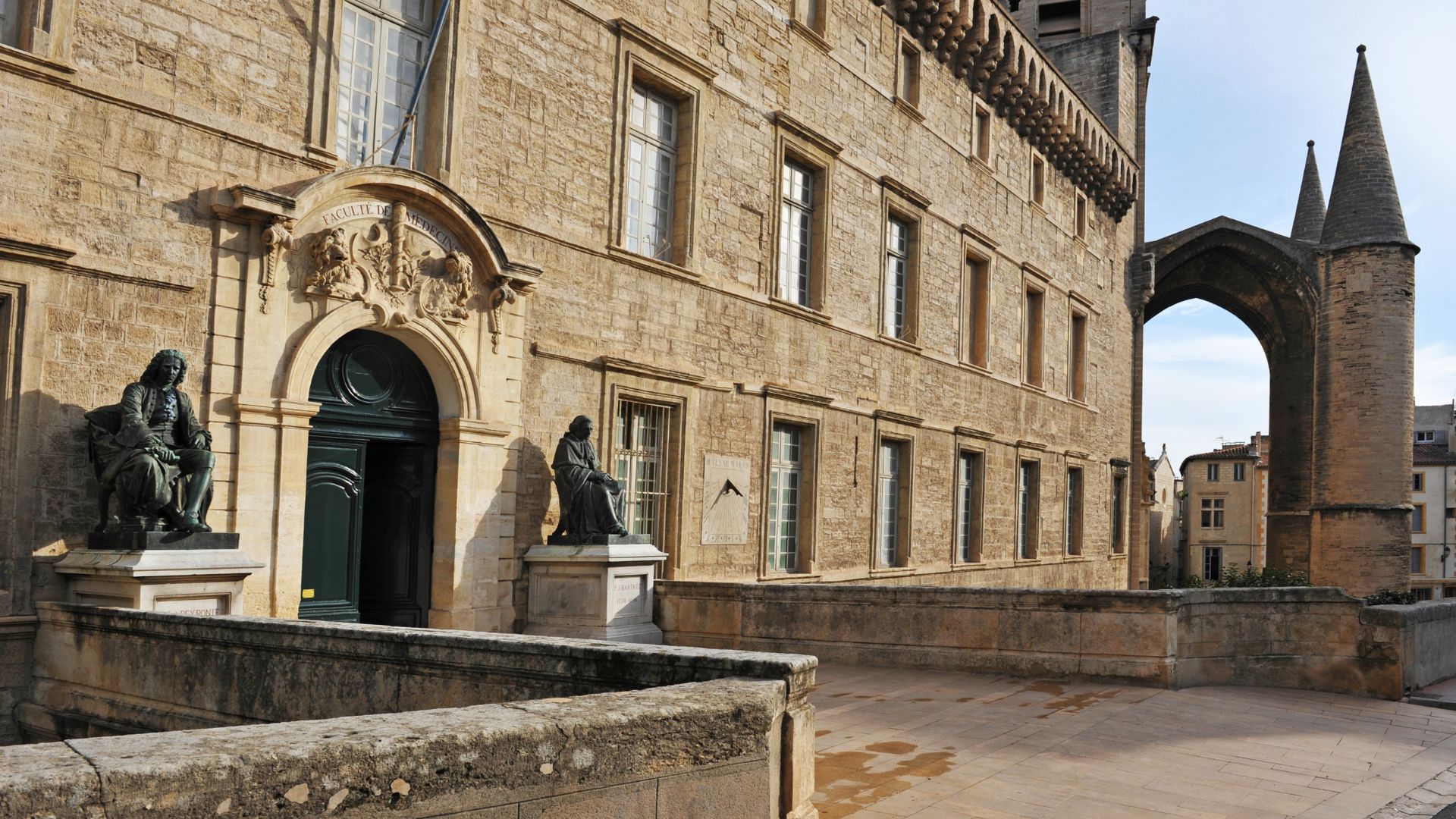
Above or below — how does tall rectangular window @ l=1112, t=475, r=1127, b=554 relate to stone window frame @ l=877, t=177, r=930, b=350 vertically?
below

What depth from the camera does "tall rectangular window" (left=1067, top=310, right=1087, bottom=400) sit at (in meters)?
25.2

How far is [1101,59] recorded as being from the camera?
28.4m

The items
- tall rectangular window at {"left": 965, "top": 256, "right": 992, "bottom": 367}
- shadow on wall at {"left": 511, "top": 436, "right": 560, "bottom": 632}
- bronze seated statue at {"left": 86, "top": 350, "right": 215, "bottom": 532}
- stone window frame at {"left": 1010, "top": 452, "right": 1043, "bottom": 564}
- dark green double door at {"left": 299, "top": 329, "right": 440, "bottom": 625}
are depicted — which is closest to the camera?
bronze seated statue at {"left": 86, "top": 350, "right": 215, "bottom": 532}

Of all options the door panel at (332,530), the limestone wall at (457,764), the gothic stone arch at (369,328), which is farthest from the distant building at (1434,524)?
the limestone wall at (457,764)

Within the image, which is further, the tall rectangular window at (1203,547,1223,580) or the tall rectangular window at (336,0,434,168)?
the tall rectangular window at (1203,547,1223,580)

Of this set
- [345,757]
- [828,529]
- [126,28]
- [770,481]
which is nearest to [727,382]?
[770,481]

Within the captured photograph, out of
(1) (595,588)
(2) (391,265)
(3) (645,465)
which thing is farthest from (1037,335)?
(2) (391,265)

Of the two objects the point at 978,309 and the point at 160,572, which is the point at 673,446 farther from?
the point at 978,309

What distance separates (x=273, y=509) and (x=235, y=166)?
2487mm

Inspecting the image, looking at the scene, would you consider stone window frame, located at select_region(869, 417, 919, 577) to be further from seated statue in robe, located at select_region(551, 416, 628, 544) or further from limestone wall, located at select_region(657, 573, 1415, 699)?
seated statue in robe, located at select_region(551, 416, 628, 544)

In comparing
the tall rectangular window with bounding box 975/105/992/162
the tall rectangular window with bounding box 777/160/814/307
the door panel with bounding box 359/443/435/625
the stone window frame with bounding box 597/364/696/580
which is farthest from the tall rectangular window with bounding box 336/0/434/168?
the tall rectangular window with bounding box 975/105/992/162

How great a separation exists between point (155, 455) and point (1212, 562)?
6581cm

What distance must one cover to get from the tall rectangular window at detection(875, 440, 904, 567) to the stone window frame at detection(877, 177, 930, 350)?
165cm

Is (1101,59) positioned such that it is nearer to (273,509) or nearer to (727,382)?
(727,382)
